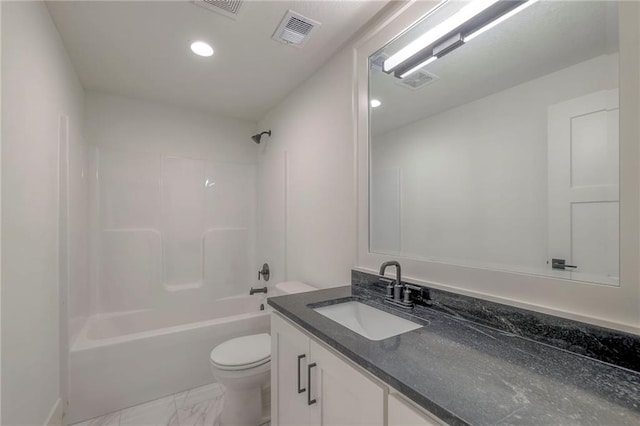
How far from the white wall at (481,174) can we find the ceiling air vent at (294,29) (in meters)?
0.78

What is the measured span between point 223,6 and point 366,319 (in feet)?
5.95

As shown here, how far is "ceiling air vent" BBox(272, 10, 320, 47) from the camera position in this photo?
5.01ft

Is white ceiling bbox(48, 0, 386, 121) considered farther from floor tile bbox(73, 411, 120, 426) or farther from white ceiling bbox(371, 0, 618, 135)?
floor tile bbox(73, 411, 120, 426)

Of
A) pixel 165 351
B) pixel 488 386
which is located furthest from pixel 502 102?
pixel 165 351

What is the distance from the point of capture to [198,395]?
6.68 ft

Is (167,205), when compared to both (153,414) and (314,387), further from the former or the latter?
(314,387)

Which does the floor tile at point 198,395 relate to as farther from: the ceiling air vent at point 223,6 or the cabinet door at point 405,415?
the ceiling air vent at point 223,6

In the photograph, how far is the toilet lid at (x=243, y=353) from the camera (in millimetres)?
1657

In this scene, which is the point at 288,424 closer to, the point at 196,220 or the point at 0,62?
the point at 0,62

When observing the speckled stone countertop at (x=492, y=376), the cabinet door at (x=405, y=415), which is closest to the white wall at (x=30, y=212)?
the speckled stone countertop at (x=492, y=376)

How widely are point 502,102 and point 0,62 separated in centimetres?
206

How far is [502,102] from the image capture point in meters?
1.17

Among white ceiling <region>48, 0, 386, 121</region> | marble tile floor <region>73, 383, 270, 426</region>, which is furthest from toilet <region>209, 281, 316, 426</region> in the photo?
white ceiling <region>48, 0, 386, 121</region>

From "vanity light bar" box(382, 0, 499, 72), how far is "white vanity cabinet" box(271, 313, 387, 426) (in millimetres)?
1468
